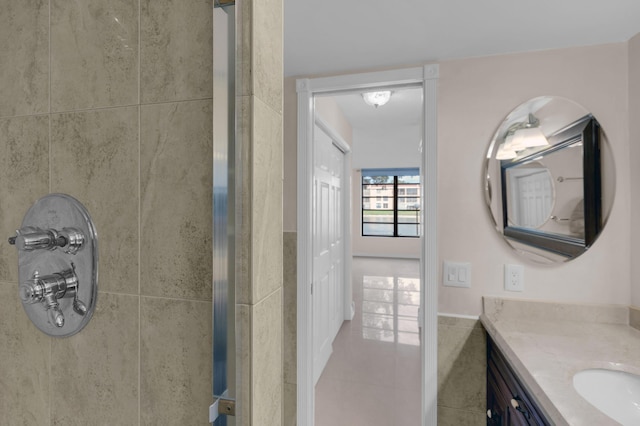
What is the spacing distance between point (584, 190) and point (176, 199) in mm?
1860

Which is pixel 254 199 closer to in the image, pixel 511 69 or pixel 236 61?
pixel 236 61

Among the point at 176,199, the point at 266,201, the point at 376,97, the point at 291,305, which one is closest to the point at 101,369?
the point at 176,199

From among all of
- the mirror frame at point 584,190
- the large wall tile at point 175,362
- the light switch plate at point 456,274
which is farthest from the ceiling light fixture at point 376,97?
the large wall tile at point 175,362

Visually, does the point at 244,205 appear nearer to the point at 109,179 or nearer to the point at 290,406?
the point at 109,179

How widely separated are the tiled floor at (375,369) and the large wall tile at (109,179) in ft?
6.70

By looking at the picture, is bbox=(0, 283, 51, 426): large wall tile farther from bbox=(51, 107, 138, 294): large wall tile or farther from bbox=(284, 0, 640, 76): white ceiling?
bbox=(284, 0, 640, 76): white ceiling

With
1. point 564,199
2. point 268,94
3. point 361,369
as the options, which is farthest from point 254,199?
point 361,369

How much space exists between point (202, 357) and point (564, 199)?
1796 millimetres

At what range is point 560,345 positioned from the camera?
1.34 m

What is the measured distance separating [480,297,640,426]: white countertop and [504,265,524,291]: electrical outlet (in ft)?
0.24

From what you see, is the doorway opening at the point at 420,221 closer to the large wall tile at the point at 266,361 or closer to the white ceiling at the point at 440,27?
the white ceiling at the point at 440,27

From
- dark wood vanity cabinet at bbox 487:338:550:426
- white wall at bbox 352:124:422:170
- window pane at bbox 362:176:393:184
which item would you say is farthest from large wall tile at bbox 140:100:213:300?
window pane at bbox 362:176:393:184

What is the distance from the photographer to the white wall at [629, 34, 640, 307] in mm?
1501

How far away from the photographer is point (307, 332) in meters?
2.06
